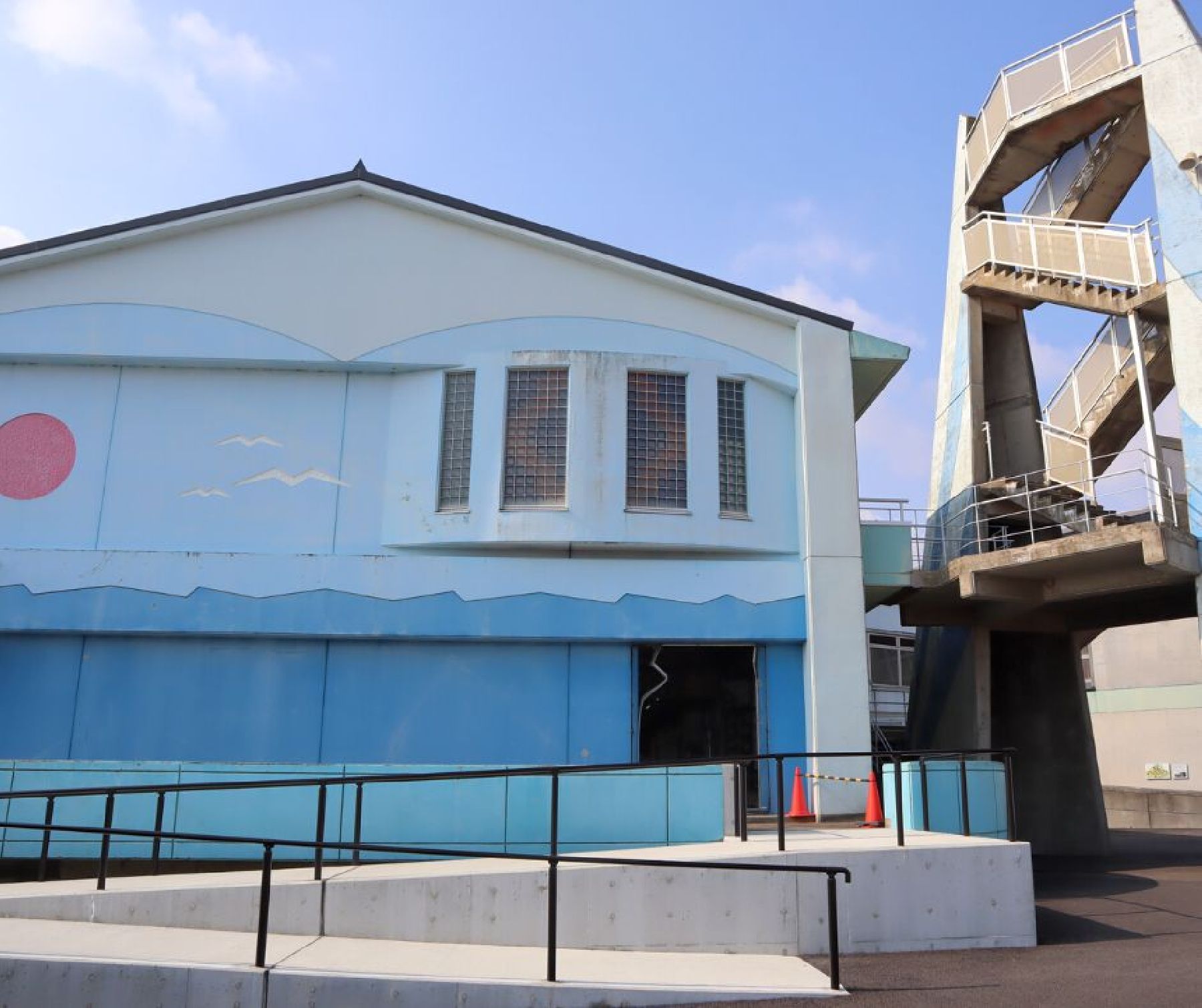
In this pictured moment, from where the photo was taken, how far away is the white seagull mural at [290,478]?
56.0 ft

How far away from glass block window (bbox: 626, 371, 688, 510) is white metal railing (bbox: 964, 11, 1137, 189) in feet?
29.3

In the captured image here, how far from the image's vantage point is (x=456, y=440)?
17.2 metres

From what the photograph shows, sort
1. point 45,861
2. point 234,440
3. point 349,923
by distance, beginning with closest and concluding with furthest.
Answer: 1. point 349,923
2. point 45,861
3. point 234,440

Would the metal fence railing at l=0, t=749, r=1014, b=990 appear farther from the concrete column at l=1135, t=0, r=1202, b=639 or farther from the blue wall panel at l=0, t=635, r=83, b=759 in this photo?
the concrete column at l=1135, t=0, r=1202, b=639

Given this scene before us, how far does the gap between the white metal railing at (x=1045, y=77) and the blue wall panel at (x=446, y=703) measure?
13.4 meters

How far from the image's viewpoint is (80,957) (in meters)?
7.14

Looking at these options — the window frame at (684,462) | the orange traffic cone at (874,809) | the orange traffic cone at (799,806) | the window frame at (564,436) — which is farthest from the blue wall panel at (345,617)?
the orange traffic cone at (874,809)

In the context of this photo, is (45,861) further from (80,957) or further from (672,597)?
(672,597)

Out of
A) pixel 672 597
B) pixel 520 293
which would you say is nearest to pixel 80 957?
pixel 672 597

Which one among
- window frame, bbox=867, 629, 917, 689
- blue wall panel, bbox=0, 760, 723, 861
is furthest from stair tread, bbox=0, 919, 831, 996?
window frame, bbox=867, 629, 917, 689

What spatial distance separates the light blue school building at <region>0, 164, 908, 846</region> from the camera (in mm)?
16141

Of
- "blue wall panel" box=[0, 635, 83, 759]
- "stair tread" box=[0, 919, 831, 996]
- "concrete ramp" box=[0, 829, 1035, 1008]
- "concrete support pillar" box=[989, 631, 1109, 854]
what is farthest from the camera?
"concrete support pillar" box=[989, 631, 1109, 854]

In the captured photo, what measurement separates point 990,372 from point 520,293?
10.8m

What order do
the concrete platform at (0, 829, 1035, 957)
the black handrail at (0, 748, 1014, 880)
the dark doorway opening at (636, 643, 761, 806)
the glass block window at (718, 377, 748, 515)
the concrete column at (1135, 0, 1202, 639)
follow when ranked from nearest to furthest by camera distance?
the concrete platform at (0, 829, 1035, 957), the black handrail at (0, 748, 1014, 880), the concrete column at (1135, 0, 1202, 639), the dark doorway opening at (636, 643, 761, 806), the glass block window at (718, 377, 748, 515)
